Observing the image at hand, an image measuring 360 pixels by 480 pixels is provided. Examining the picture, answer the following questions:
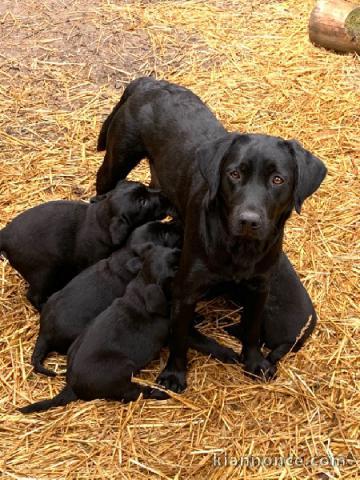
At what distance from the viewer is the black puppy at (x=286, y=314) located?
188 inches

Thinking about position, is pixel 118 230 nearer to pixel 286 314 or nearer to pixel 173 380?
pixel 173 380

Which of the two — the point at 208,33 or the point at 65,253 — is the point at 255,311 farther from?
the point at 208,33

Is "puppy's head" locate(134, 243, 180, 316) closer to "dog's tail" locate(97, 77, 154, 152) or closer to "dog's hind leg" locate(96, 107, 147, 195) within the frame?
"dog's hind leg" locate(96, 107, 147, 195)

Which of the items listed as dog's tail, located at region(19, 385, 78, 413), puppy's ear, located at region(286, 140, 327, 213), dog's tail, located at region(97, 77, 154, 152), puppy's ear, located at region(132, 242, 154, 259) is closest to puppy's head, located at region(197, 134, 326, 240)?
puppy's ear, located at region(286, 140, 327, 213)

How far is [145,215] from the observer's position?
5164 mm

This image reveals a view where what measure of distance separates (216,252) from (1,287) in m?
1.97

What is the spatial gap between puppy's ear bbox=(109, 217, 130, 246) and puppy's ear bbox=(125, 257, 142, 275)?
13.6 inches

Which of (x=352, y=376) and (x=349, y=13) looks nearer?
(x=352, y=376)

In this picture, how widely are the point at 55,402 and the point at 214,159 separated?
1.75 meters

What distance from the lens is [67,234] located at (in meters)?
5.16

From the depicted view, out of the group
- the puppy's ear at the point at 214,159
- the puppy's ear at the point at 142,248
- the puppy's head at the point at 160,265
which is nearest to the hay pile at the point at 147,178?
the puppy's head at the point at 160,265

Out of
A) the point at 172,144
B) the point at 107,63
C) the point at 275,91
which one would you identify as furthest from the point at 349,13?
the point at 172,144

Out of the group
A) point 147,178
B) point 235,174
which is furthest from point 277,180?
point 147,178

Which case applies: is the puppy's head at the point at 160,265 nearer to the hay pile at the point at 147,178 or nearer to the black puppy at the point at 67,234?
the black puppy at the point at 67,234
